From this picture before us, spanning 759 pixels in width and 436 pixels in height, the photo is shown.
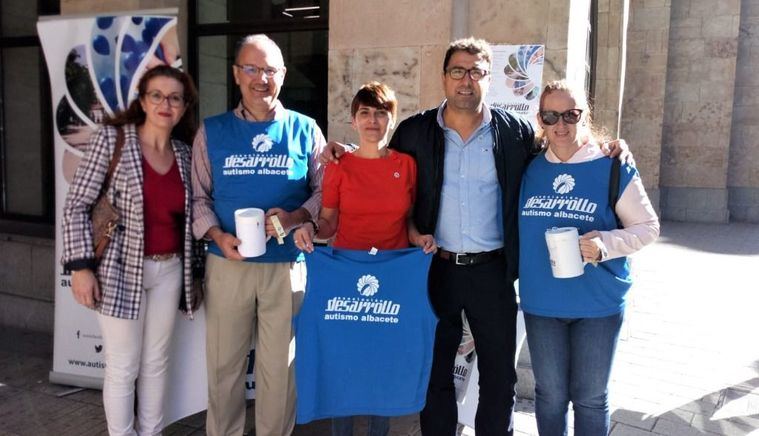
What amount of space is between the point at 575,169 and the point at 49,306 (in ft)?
16.1

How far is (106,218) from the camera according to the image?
280 cm

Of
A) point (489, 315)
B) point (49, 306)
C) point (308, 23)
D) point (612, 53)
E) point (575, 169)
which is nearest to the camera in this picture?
point (575, 169)

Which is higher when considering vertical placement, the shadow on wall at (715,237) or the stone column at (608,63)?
the stone column at (608,63)

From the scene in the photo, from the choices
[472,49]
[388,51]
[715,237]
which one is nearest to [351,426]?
[472,49]

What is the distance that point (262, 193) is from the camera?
291cm

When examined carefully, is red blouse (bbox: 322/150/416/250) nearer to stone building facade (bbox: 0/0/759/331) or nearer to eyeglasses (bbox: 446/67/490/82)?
eyeglasses (bbox: 446/67/490/82)

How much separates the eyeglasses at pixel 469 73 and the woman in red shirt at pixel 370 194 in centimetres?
Result: 30

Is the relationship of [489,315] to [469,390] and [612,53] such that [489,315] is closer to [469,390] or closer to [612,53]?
[469,390]

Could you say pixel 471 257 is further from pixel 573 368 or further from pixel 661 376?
pixel 661 376

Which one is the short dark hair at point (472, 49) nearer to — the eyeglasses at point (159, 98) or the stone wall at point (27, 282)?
the eyeglasses at point (159, 98)

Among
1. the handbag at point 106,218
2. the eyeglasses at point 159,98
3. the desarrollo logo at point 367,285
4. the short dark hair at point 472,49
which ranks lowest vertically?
the desarrollo logo at point 367,285

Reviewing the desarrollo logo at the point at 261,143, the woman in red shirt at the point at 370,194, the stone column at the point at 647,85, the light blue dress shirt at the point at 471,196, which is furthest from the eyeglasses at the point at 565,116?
the stone column at the point at 647,85

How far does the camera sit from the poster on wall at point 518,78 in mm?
3703

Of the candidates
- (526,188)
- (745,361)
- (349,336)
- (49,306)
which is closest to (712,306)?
(745,361)
